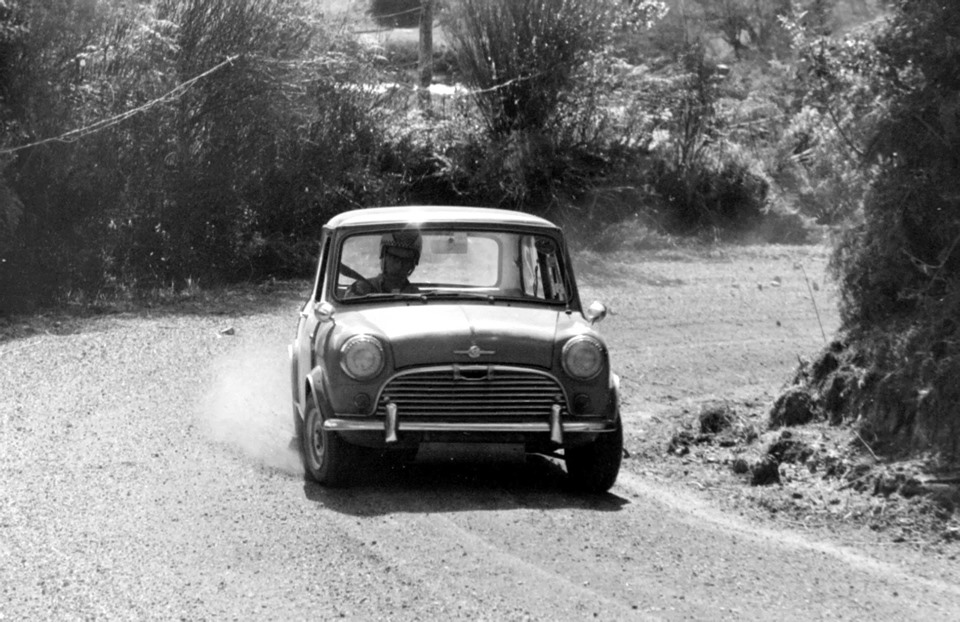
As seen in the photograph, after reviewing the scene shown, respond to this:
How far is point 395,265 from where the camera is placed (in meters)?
8.77

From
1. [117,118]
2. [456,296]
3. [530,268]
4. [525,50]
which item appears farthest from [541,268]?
[525,50]

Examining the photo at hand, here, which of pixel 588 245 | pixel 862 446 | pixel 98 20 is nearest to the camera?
pixel 862 446

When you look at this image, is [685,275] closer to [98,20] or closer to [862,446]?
[98,20]

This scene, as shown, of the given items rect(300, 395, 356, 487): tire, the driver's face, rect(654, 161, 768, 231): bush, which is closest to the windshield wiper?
the driver's face

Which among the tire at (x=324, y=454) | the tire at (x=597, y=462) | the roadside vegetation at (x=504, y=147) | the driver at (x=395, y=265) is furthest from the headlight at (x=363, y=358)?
the roadside vegetation at (x=504, y=147)

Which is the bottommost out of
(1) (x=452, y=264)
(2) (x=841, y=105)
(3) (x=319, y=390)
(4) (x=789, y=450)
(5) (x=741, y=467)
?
(5) (x=741, y=467)

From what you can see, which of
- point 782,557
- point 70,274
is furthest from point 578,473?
point 70,274

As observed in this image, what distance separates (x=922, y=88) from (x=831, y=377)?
6.86ft

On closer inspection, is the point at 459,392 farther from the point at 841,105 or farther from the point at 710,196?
the point at 710,196

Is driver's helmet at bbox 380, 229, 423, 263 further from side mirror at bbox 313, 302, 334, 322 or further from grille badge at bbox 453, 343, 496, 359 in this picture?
grille badge at bbox 453, 343, 496, 359

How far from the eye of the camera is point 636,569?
637cm

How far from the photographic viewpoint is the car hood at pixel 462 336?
7648 millimetres

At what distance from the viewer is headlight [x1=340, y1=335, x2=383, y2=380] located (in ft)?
25.0

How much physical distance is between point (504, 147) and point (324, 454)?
15.1 metres
